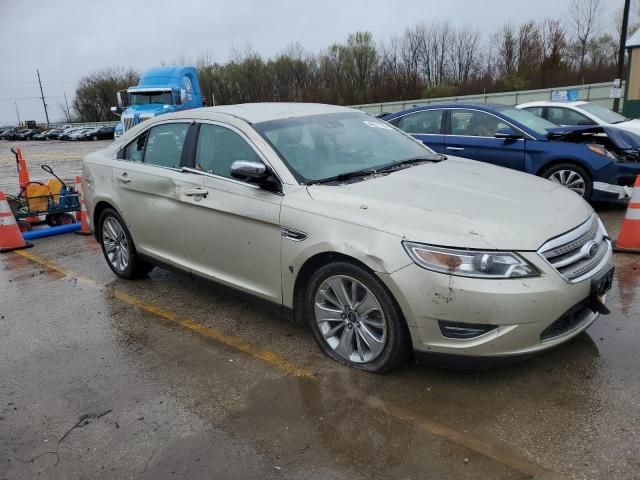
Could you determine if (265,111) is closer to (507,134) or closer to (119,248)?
(119,248)

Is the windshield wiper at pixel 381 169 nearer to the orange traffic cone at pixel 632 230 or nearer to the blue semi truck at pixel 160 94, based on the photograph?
the orange traffic cone at pixel 632 230

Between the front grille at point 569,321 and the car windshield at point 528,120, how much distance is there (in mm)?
5342

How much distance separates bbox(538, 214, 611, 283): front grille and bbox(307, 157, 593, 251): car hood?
0.06 m

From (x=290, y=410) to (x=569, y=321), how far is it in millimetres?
1718

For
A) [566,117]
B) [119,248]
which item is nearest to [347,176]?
[119,248]

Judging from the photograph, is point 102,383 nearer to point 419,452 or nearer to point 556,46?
point 419,452

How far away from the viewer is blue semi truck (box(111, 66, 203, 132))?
22.0 meters

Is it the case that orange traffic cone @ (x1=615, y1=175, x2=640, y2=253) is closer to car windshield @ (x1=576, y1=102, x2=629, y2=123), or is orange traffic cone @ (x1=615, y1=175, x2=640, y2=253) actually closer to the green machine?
car windshield @ (x1=576, y1=102, x2=629, y2=123)

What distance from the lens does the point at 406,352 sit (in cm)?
333

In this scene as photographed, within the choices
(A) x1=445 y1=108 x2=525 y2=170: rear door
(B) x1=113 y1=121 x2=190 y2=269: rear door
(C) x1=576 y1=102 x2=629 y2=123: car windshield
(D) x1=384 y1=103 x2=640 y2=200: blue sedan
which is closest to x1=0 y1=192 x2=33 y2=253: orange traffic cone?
(B) x1=113 y1=121 x2=190 y2=269: rear door

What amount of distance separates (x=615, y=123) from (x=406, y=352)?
909 centimetres

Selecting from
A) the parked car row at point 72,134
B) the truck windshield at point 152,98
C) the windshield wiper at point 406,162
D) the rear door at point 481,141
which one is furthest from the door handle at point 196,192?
the parked car row at point 72,134

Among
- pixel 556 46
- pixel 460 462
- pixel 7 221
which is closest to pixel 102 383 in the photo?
pixel 460 462

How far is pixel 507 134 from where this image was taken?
7.95 meters
